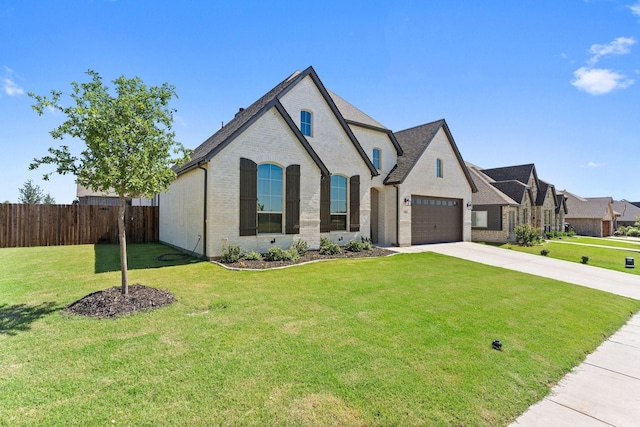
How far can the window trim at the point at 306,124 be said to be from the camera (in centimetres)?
1419

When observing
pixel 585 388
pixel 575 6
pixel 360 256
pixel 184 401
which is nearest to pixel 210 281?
pixel 184 401

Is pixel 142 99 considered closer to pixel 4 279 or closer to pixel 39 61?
pixel 39 61

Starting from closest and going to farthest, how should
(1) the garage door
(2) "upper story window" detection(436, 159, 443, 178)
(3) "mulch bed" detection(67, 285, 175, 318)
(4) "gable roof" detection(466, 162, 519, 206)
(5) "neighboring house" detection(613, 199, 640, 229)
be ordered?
(3) "mulch bed" detection(67, 285, 175, 318) < (1) the garage door < (2) "upper story window" detection(436, 159, 443, 178) < (4) "gable roof" detection(466, 162, 519, 206) < (5) "neighboring house" detection(613, 199, 640, 229)

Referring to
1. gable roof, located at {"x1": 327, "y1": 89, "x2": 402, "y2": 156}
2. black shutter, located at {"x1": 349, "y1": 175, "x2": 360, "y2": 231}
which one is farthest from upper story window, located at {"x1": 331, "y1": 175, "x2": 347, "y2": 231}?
gable roof, located at {"x1": 327, "y1": 89, "x2": 402, "y2": 156}

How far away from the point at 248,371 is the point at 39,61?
1114 centimetres

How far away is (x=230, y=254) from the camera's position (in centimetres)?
1073

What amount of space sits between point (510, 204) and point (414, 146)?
31.4 ft

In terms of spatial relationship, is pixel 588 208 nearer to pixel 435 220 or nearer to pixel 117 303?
pixel 435 220

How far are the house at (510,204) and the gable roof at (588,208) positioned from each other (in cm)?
909

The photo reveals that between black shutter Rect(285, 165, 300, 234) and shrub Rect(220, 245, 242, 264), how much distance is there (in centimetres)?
240

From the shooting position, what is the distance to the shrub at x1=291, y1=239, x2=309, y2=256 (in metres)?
12.6

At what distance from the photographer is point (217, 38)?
1167cm

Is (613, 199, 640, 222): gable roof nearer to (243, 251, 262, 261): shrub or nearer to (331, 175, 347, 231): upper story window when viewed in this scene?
(331, 175, 347, 231): upper story window

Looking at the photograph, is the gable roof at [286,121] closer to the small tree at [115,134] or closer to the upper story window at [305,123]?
the upper story window at [305,123]
